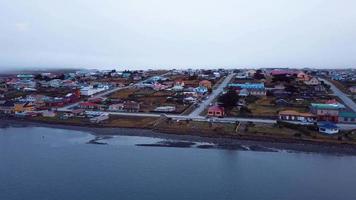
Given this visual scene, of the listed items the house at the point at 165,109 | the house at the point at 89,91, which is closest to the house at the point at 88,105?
the house at the point at 165,109

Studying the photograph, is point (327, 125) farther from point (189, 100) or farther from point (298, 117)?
point (189, 100)

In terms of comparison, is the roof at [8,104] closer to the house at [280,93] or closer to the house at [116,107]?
the house at [116,107]

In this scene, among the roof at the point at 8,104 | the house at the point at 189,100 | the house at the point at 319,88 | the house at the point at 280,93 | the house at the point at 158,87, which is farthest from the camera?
the house at the point at 158,87

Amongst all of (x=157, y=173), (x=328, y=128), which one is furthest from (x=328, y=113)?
(x=157, y=173)

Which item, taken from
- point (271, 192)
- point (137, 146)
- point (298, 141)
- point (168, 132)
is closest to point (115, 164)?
point (137, 146)

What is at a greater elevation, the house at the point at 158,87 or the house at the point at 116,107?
the house at the point at 158,87
